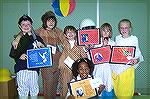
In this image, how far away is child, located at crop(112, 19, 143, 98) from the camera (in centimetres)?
256

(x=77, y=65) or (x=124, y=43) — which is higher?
(x=124, y=43)

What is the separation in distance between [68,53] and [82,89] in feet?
1.34

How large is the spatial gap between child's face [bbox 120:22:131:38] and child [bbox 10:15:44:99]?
0.89m

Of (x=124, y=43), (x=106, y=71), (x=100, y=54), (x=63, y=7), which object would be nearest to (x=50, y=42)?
(x=63, y=7)

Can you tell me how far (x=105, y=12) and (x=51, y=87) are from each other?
3.26 feet

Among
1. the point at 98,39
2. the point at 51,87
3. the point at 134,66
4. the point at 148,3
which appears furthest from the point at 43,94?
the point at 148,3

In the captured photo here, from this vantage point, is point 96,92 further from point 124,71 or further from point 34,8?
point 34,8

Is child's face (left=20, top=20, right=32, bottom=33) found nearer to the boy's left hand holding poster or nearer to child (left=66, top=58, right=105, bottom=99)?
child (left=66, top=58, right=105, bottom=99)

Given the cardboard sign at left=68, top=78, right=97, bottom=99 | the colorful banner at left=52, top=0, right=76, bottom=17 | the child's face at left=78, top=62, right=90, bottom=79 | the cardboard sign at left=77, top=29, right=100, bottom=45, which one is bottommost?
the cardboard sign at left=68, top=78, right=97, bottom=99

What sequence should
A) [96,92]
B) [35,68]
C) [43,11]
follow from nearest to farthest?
[96,92], [35,68], [43,11]

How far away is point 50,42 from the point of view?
264cm

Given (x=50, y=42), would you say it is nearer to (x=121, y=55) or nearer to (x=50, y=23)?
(x=50, y=23)

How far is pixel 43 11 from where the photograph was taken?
2791 mm

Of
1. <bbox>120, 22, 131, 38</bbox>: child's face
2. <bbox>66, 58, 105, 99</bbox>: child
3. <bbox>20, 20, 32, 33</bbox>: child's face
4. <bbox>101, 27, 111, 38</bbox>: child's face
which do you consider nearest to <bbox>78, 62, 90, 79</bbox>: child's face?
<bbox>66, 58, 105, 99</bbox>: child
